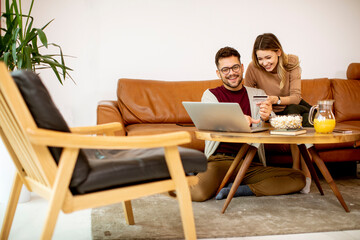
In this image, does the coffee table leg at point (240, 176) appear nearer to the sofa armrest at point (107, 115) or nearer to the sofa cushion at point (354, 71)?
the sofa armrest at point (107, 115)

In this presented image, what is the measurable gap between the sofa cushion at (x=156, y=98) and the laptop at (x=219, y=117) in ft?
4.04

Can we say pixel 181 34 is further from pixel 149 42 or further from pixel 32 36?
pixel 32 36

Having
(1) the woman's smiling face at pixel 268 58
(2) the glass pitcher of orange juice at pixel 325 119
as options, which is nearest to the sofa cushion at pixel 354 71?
(1) the woman's smiling face at pixel 268 58

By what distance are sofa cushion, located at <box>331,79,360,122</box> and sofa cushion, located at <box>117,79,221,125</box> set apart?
1.21 m

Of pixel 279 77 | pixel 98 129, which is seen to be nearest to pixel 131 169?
pixel 98 129

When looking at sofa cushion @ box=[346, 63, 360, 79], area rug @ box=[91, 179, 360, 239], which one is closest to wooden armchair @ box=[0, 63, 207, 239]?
area rug @ box=[91, 179, 360, 239]

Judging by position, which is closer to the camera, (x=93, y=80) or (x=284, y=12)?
(x=93, y=80)

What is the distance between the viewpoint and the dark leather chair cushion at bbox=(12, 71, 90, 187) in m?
1.32

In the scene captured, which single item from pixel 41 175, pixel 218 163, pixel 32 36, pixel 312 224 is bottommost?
pixel 312 224

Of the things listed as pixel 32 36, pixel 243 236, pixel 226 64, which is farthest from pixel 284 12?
pixel 243 236

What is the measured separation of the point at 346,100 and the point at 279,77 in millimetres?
1294

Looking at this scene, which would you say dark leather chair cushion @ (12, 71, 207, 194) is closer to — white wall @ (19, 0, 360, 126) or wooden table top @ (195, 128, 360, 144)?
wooden table top @ (195, 128, 360, 144)

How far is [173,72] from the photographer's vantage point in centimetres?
397

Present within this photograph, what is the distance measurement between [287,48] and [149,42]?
1.54m
